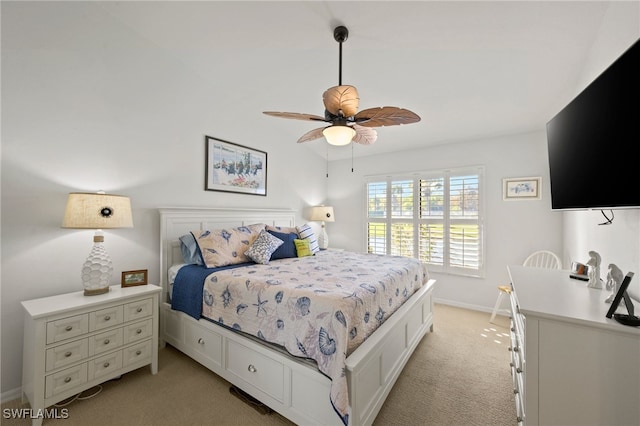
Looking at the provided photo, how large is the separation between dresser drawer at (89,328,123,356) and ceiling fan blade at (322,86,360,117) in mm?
2376

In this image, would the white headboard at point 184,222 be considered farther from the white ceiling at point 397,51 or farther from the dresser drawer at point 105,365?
the white ceiling at point 397,51

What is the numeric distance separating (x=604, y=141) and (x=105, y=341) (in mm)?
3346

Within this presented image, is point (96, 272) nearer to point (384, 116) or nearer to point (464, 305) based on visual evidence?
point (384, 116)

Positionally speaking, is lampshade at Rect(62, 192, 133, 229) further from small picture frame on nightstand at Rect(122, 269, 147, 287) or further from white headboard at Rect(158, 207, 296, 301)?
white headboard at Rect(158, 207, 296, 301)

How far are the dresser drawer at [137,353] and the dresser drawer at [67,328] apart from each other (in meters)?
0.36

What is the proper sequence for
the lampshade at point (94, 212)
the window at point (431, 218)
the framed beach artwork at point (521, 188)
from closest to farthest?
the lampshade at point (94, 212), the framed beach artwork at point (521, 188), the window at point (431, 218)

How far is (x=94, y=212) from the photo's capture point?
6.31ft

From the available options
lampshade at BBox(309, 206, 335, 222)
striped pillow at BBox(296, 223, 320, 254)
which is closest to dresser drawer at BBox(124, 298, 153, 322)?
striped pillow at BBox(296, 223, 320, 254)

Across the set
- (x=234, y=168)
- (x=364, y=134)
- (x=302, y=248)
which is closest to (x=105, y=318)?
(x=302, y=248)

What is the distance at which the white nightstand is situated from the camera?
1613 mm

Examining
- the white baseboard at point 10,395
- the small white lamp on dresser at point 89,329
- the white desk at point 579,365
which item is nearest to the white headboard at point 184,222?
the small white lamp on dresser at point 89,329

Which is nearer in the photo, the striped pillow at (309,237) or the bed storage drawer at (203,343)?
the bed storage drawer at (203,343)

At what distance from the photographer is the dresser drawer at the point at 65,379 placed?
1.63 m

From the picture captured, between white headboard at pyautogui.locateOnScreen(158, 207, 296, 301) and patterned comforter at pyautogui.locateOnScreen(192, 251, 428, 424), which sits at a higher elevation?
white headboard at pyautogui.locateOnScreen(158, 207, 296, 301)
